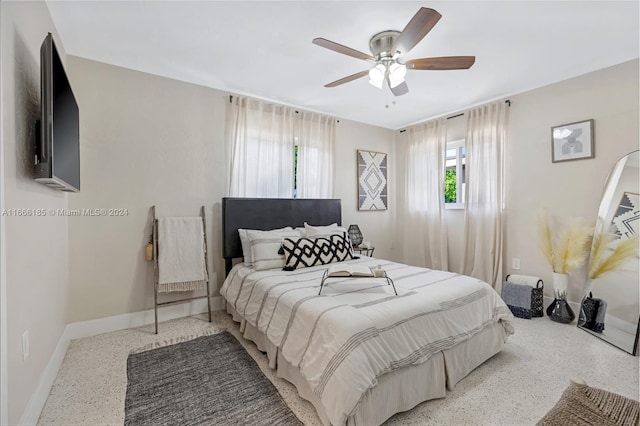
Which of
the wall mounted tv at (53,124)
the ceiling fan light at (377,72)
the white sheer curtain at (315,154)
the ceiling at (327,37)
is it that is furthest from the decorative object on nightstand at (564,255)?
the wall mounted tv at (53,124)

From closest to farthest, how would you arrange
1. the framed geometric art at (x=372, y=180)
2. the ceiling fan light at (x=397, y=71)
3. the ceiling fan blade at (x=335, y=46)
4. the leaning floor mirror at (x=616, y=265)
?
the ceiling fan blade at (x=335, y=46)
the ceiling fan light at (x=397, y=71)
the leaning floor mirror at (x=616, y=265)
the framed geometric art at (x=372, y=180)

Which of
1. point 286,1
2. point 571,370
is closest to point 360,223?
point 571,370

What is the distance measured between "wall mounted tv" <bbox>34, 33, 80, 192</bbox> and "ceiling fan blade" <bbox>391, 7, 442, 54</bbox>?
6.20 ft

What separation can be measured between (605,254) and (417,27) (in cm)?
281

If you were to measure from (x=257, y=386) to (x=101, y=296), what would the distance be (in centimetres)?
187

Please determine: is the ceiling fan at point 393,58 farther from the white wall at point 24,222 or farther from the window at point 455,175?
the window at point 455,175

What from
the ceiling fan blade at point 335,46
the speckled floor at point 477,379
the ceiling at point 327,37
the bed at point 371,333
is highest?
the ceiling at point 327,37

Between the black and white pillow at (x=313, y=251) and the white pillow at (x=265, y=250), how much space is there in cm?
8

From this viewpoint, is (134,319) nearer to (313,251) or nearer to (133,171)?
(133,171)

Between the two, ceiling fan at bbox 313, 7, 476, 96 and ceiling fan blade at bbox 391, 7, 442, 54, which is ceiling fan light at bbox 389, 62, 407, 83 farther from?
ceiling fan blade at bbox 391, 7, 442, 54

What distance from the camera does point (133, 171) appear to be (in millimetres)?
2822

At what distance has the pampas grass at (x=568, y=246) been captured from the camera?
282cm

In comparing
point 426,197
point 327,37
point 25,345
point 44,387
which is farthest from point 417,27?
point 44,387

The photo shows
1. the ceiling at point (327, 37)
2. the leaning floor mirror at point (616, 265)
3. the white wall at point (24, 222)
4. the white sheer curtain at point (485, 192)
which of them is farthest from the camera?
the white sheer curtain at point (485, 192)
